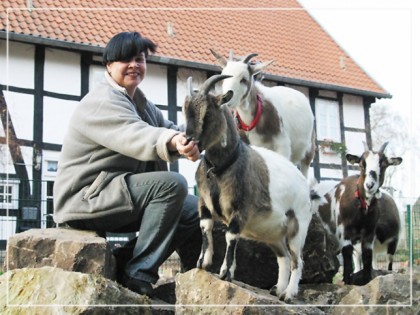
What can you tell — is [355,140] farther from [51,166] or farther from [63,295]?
[63,295]

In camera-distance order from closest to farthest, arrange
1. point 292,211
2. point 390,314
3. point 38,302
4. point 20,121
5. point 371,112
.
→ point 38,302
point 292,211
point 390,314
point 20,121
point 371,112

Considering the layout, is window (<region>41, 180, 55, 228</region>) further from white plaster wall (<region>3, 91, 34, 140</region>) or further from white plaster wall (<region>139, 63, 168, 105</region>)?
white plaster wall (<region>139, 63, 168, 105</region>)

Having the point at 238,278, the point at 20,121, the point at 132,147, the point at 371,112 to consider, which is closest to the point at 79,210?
the point at 132,147

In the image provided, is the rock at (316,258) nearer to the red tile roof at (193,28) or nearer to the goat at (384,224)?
the goat at (384,224)

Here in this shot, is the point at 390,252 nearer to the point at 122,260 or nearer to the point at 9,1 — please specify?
the point at 122,260

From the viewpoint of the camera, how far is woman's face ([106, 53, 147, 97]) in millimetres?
4590

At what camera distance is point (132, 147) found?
410 centimetres

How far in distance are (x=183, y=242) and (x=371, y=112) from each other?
50.7 ft

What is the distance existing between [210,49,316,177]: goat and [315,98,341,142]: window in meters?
8.63

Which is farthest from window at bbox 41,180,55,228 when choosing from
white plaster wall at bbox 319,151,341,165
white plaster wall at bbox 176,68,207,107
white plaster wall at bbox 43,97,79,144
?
white plaster wall at bbox 319,151,341,165

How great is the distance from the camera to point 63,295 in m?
3.73

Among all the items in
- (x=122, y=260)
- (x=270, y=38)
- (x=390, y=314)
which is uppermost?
(x=270, y=38)

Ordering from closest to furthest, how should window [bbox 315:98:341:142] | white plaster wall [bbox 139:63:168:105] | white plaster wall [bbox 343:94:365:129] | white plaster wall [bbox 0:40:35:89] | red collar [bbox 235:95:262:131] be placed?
1. red collar [bbox 235:95:262:131]
2. white plaster wall [bbox 0:40:35:89]
3. white plaster wall [bbox 139:63:168:105]
4. window [bbox 315:98:341:142]
5. white plaster wall [bbox 343:94:365:129]

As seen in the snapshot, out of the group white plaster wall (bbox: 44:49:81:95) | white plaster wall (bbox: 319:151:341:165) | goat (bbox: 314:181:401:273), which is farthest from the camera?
white plaster wall (bbox: 44:49:81:95)
